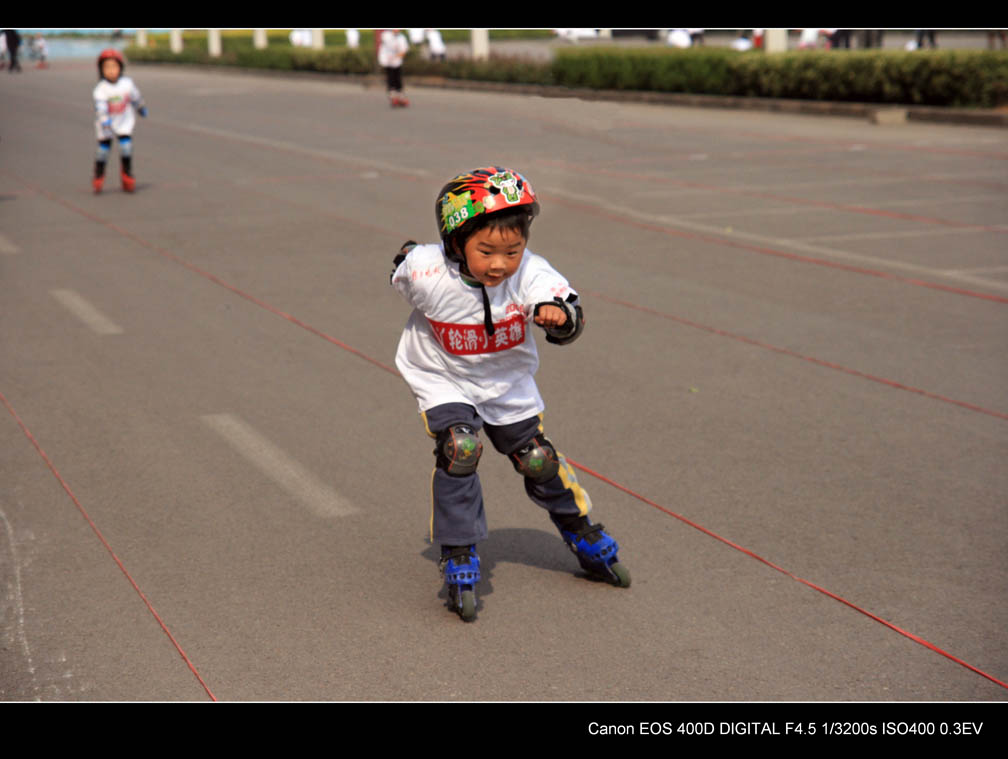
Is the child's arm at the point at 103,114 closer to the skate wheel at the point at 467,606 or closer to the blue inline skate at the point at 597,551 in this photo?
the blue inline skate at the point at 597,551

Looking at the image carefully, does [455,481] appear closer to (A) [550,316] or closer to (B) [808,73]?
(A) [550,316]

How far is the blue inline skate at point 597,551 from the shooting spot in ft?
15.5

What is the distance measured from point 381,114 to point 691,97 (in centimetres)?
646

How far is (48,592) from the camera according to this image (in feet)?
15.5

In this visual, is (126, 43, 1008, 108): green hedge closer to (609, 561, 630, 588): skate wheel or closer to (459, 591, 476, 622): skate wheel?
(609, 561, 630, 588): skate wheel

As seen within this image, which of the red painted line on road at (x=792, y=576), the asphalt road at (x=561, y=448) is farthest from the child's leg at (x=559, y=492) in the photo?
the red painted line on road at (x=792, y=576)

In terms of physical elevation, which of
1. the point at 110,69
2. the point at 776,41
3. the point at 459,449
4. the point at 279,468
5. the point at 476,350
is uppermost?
the point at 776,41

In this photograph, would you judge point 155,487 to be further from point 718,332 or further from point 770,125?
point 770,125

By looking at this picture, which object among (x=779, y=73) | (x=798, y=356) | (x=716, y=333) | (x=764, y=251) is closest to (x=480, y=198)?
(x=798, y=356)

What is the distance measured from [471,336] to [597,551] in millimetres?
894

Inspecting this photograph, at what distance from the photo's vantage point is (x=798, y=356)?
811 cm


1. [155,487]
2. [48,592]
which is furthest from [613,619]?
[155,487]

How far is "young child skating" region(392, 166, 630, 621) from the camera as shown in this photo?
4211mm

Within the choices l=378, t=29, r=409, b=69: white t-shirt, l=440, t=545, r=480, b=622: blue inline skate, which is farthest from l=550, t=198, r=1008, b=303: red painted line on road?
l=378, t=29, r=409, b=69: white t-shirt
